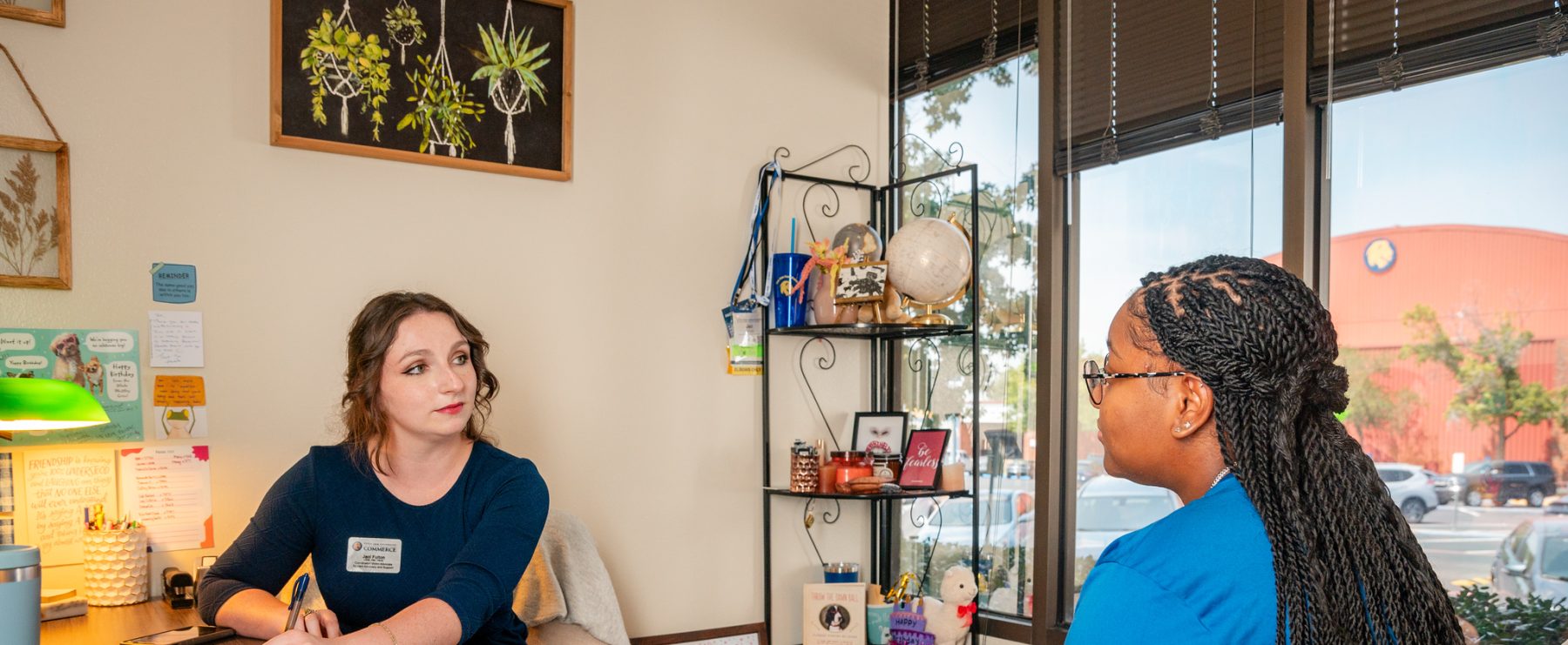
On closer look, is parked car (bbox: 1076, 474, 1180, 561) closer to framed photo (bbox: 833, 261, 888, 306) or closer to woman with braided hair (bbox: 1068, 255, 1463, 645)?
framed photo (bbox: 833, 261, 888, 306)

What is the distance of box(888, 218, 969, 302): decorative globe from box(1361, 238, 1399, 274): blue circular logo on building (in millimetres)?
970

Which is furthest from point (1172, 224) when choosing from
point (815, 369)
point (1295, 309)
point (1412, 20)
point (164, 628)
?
point (164, 628)

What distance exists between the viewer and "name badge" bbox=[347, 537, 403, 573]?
186cm

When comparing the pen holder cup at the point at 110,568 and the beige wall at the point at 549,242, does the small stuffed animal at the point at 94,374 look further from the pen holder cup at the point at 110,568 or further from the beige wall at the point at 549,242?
the pen holder cup at the point at 110,568

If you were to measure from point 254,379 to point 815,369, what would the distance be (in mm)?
1599

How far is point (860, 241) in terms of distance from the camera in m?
3.13

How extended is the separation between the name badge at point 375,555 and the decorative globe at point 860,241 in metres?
1.63

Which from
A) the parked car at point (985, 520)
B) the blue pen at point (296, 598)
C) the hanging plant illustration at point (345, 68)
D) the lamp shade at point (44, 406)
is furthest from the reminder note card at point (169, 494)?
the parked car at point (985, 520)

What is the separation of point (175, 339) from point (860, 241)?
5.75ft

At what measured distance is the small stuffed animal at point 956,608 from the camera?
291cm

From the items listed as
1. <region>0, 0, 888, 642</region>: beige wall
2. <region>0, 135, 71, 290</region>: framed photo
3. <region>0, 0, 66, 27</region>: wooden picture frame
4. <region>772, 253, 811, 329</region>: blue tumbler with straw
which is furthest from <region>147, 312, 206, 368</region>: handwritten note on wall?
<region>772, 253, 811, 329</region>: blue tumbler with straw

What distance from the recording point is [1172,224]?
8.98ft

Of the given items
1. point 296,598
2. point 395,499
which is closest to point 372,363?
point 395,499

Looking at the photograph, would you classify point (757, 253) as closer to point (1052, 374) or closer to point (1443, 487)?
point (1052, 374)
